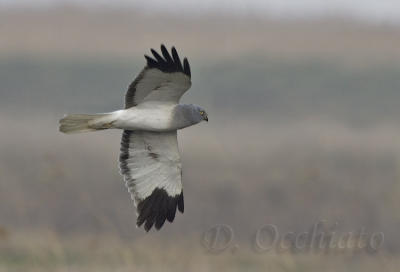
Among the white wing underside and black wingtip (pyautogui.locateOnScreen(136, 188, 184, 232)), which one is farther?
black wingtip (pyautogui.locateOnScreen(136, 188, 184, 232))

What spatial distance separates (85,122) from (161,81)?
0.80 metres

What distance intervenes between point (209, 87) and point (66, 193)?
1046cm

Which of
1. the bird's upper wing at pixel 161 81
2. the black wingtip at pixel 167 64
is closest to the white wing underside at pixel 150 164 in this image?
the bird's upper wing at pixel 161 81

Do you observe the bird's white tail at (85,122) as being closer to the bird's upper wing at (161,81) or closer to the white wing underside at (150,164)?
the bird's upper wing at (161,81)

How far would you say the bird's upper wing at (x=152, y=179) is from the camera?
11.1m

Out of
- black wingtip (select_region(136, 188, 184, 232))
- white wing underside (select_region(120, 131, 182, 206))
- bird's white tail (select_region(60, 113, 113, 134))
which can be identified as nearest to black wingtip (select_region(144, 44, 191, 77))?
bird's white tail (select_region(60, 113, 113, 134))

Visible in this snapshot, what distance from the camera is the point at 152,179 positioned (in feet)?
37.0

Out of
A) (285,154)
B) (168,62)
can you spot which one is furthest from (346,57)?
(168,62)

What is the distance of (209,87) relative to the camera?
26.1 metres

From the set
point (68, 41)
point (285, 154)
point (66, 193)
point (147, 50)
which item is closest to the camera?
point (66, 193)

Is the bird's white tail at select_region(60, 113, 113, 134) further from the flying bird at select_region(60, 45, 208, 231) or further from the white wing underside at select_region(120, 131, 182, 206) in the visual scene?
the white wing underside at select_region(120, 131, 182, 206)

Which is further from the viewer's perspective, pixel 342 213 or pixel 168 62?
pixel 342 213

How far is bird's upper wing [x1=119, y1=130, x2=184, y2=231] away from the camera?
Result: 438 inches

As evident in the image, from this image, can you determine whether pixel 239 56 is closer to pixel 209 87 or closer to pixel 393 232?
pixel 209 87
